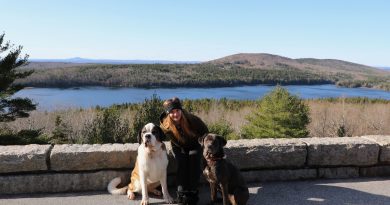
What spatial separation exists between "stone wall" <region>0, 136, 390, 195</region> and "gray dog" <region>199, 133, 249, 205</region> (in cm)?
80

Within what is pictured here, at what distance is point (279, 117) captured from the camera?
10703 mm

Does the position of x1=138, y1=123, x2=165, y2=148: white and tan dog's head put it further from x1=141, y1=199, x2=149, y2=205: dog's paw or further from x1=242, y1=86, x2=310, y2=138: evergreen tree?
x1=242, y1=86, x2=310, y2=138: evergreen tree

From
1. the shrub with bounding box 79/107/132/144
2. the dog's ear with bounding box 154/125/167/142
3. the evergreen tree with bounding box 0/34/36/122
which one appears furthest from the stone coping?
the evergreen tree with bounding box 0/34/36/122

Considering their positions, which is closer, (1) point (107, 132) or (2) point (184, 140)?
(2) point (184, 140)

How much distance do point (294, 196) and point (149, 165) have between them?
1.89 m

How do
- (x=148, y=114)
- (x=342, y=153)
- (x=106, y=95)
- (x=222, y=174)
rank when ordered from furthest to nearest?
(x=106, y=95), (x=148, y=114), (x=342, y=153), (x=222, y=174)

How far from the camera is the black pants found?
4945mm

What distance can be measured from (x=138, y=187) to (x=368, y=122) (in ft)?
44.7

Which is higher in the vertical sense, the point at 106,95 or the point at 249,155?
the point at 249,155

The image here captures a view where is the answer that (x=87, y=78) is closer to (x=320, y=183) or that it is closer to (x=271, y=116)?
(x=271, y=116)

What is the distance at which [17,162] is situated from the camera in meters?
4.90

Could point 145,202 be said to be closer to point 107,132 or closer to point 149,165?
point 149,165

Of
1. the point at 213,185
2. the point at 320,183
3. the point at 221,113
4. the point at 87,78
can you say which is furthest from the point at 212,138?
the point at 87,78

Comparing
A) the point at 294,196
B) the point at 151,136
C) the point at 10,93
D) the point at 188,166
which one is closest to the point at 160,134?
the point at 151,136
